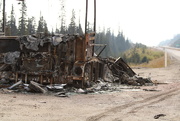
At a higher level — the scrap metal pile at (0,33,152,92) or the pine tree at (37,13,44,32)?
the pine tree at (37,13,44,32)

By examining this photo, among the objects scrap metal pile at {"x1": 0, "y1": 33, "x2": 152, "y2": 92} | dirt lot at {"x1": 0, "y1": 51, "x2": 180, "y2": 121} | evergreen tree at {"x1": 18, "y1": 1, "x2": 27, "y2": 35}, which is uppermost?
evergreen tree at {"x1": 18, "y1": 1, "x2": 27, "y2": 35}

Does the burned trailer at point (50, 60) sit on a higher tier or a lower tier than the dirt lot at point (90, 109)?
higher

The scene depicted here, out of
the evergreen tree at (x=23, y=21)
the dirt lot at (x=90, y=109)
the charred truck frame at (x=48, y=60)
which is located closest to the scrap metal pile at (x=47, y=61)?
the charred truck frame at (x=48, y=60)

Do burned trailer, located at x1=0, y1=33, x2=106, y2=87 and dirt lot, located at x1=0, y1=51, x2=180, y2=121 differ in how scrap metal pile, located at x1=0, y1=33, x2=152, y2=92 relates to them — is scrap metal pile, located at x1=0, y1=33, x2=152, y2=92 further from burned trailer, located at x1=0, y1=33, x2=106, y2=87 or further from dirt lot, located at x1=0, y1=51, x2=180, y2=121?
dirt lot, located at x1=0, y1=51, x2=180, y2=121

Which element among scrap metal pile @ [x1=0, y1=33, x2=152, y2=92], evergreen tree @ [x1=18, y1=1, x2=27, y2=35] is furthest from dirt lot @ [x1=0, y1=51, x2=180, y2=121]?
evergreen tree @ [x1=18, y1=1, x2=27, y2=35]

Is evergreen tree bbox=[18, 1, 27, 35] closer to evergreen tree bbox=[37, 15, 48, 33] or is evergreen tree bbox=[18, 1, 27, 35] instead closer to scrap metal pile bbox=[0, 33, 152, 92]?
evergreen tree bbox=[37, 15, 48, 33]

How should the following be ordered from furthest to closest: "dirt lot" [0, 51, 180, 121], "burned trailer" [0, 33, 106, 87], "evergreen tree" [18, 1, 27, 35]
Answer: "evergreen tree" [18, 1, 27, 35] < "burned trailer" [0, 33, 106, 87] < "dirt lot" [0, 51, 180, 121]

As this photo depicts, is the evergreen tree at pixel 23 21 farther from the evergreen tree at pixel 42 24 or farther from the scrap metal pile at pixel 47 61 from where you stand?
the scrap metal pile at pixel 47 61

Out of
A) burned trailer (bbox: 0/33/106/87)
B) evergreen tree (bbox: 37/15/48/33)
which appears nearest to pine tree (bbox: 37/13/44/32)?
evergreen tree (bbox: 37/15/48/33)

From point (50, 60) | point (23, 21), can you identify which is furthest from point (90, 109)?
point (23, 21)

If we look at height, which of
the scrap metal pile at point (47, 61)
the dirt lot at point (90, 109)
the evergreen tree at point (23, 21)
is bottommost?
the dirt lot at point (90, 109)

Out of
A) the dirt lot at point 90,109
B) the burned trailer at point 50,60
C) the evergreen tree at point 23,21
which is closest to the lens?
the dirt lot at point 90,109

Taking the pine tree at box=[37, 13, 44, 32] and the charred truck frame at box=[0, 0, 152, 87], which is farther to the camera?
the pine tree at box=[37, 13, 44, 32]

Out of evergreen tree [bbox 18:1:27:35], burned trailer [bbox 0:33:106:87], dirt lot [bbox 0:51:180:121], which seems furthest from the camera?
evergreen tree [bbox 18:1:27:35]
